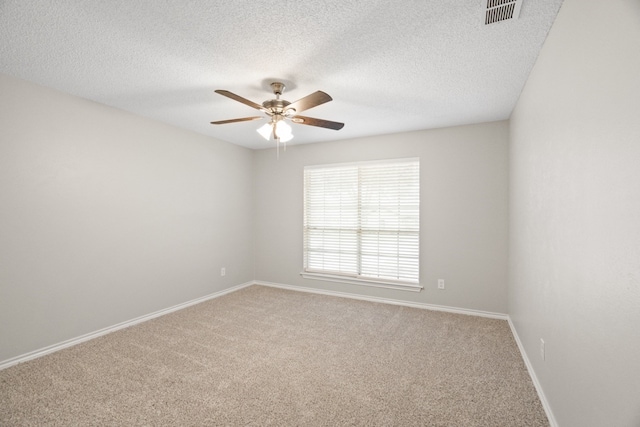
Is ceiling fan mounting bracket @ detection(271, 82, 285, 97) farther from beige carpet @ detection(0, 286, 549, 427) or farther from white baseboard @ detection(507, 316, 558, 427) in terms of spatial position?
white baseboard @ detection(507, 316, 558, 427)

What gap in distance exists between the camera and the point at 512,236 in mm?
3160

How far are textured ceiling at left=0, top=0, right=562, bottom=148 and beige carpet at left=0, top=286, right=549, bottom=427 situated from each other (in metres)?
2.43

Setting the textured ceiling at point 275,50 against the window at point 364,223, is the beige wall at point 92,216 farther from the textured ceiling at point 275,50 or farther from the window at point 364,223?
the window at point 364,223

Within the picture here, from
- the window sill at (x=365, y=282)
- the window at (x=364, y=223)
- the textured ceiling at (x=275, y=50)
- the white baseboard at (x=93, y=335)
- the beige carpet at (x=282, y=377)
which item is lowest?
the beige carpet at (x=282, y=377)

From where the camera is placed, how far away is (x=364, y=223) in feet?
14.2

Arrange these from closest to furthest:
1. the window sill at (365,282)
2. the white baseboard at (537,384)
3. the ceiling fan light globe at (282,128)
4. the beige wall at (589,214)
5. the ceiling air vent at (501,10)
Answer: the beige wall at (589,214) < the ceiling air vent at (501,10) < the white baseboard at (537,384) < the ceiling fan light globe at (282,128) < the window sill at (365,282)

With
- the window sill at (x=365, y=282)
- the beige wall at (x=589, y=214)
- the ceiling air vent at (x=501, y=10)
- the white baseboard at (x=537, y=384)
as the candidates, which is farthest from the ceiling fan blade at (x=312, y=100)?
the window sill at (x=365, y=282)

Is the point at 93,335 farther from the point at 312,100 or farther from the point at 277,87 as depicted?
the point at 312,100

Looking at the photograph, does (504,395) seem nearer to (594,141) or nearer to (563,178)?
(563,178)

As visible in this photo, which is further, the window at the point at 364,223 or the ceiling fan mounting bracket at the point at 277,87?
the window at the point at 364,223

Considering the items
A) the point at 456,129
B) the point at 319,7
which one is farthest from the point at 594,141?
the point at 456,129

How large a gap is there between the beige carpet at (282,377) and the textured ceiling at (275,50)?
2427 mm

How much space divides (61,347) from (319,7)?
359 cm

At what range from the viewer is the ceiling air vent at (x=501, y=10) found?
5.10 feet
